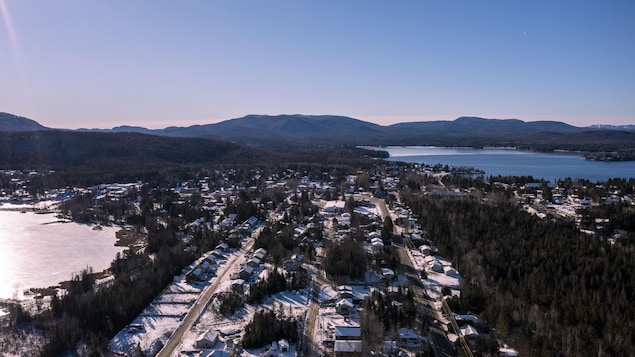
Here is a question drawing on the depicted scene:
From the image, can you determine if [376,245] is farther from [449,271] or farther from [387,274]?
Answer: [449,271]

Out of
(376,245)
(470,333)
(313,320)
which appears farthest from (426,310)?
(376,245)

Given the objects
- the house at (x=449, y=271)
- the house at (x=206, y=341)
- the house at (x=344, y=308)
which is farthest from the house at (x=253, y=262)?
the house at (x=449, y=271)

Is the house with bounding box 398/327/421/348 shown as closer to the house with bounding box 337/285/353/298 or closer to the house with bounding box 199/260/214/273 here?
the house with bounding box 337/285/353/298

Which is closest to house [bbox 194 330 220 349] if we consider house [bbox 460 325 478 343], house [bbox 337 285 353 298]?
house [bbox 337 285 353 298]

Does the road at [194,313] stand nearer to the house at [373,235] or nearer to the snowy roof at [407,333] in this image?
the snowy roof at [407,333]

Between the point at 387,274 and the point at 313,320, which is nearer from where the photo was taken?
the point at 313,320
